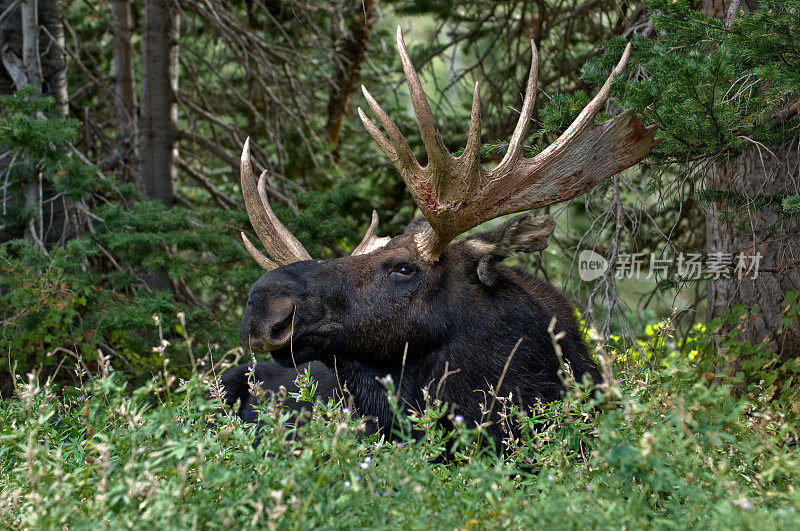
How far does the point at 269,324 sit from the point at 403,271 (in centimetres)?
88

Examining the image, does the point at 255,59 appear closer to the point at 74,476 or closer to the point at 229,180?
the point at 229,180

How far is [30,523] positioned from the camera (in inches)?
97.0

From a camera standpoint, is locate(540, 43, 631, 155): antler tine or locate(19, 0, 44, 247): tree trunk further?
locate(19, 0, 44, 247): tree trunk

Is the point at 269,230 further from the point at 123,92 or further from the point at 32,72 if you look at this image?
the point at 123,92

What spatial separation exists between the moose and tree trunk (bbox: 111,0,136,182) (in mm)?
4397

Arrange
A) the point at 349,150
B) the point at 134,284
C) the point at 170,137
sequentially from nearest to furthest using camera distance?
1. the point at 134,284
2. the point at 170,137
3. the point at 349,150

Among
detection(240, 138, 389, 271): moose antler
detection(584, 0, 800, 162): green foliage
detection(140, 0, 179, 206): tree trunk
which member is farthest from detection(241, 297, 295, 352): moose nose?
detection(140, 0, 179, 206): tree trunk

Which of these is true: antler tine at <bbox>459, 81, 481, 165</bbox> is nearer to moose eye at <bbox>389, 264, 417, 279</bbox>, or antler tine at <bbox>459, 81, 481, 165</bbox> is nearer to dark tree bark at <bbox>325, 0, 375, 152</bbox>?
moose eye at <bbox>389, 264, 417, 279</bbox>

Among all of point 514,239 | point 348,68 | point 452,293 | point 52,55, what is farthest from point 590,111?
point 348,68

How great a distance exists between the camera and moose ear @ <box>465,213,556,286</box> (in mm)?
4465

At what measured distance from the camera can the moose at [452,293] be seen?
4137 mm

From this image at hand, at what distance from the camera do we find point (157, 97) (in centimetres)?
817

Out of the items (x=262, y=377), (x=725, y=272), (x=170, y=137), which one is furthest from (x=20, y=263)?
(x=725, y=272)

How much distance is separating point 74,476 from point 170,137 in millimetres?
6141
